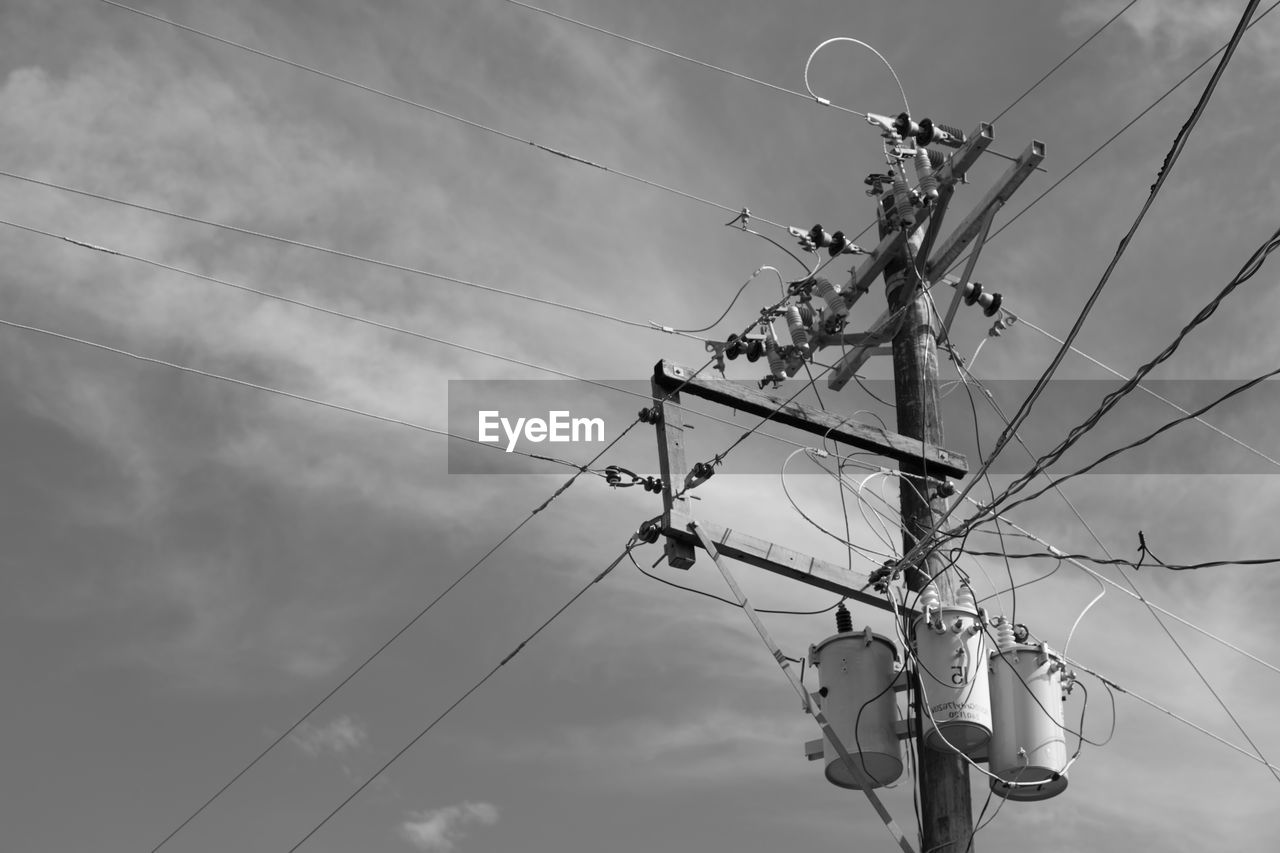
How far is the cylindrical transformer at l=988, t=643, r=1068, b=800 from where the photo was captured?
859cm

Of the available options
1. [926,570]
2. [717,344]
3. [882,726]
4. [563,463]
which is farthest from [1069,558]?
[563,463]

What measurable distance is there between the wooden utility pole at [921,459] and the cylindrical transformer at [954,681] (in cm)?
16

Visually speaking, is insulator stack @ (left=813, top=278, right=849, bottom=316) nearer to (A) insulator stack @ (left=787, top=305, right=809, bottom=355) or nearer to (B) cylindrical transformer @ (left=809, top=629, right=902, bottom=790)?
(A) insulator stack @ (left=787, top=305, right=809, bottom=355)

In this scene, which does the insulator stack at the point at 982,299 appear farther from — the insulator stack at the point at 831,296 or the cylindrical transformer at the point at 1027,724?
the cylindrical transformer at the point at 1027,724

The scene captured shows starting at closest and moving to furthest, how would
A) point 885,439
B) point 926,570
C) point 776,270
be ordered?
1. point 926,570
2. point 885,439
3. point 776,270

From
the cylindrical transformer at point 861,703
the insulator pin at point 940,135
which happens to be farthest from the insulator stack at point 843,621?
the insulator pin at point 940,135

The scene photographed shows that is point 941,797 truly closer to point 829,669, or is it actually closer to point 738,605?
point 829,669

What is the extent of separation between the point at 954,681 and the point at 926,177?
136 inches

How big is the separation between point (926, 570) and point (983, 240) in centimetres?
240

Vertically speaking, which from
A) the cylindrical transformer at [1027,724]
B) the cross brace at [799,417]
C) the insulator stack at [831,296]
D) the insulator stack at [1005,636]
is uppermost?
the insulator stack at [831,296]

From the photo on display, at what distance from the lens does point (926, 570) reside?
363 inches

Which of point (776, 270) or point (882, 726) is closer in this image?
point (882, 726)

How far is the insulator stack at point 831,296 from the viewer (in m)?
10.4

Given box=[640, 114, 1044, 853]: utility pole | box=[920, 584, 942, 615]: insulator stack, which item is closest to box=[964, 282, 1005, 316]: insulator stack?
box=[640, 114, 1044, 853]: utility pole
